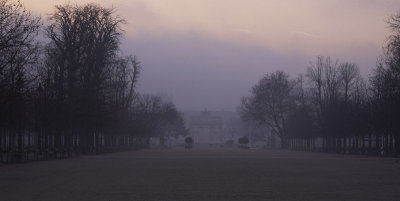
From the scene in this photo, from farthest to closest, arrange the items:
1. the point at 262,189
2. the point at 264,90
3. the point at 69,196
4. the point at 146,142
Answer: the point at 146,142 → the point at 264,90 → the point at 262,189 → the point at 69,196

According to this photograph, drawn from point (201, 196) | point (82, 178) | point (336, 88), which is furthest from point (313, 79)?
point (201, 196)

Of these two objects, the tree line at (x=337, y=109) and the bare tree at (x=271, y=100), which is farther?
the bare tree at (x=271, y=100)

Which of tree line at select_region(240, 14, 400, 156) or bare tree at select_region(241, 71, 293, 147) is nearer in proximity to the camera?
tree line at select_region(240, 14, 400, 156)

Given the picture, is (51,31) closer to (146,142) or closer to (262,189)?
→ (262,189)

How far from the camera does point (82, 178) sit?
29.9 meters

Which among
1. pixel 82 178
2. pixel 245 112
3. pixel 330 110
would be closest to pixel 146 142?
pixel 245 112

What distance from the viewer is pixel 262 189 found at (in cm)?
2428

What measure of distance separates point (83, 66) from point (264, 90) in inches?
2564

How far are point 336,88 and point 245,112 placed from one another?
88.0ft

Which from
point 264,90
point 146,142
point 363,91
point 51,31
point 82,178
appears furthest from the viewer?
point 146,142

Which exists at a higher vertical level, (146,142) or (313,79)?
(313,79)

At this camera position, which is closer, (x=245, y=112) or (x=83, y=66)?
(x=83, y=66)

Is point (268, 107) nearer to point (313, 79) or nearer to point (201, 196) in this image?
point (313, 79)

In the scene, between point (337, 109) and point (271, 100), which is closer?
point (337, 109)
